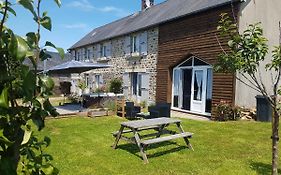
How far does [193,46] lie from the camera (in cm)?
1523

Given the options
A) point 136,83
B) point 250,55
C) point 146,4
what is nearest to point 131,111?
point 136,83

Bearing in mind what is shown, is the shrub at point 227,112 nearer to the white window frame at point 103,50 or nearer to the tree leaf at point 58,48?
the tree leaf at point 58,48

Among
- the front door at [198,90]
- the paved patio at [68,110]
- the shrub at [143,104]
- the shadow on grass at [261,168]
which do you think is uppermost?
the front door at [198,90]

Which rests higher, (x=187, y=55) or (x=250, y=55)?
(x=187, y=55)

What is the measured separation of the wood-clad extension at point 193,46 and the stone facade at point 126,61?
27.9 inches

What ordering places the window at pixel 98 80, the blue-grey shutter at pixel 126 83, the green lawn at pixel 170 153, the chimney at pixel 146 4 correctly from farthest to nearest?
the window at pixel 98 80 < the chimney at pixel 146 4 < the blue-grey shutter at pixel 126 83 < the green lawn at pixel 170 153

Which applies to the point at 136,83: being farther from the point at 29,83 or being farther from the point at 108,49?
the point at 29,83

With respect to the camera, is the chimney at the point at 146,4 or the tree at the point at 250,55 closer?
the tree at the point at 250,55

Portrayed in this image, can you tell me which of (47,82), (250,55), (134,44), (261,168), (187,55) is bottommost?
(261,168)

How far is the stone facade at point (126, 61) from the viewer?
→ 1869 cm

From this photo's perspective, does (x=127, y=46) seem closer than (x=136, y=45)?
No

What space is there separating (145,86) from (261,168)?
13.6 meters

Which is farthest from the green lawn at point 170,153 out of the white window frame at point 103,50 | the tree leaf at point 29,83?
the white window frame at point 103,50

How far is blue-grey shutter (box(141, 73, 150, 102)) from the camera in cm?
1917
